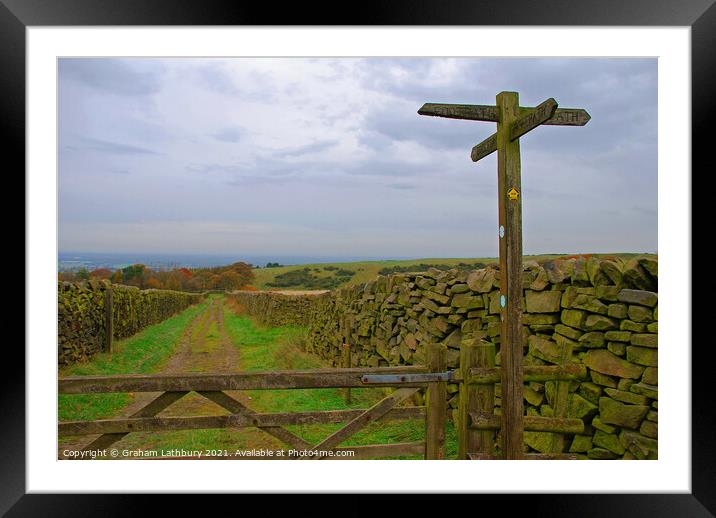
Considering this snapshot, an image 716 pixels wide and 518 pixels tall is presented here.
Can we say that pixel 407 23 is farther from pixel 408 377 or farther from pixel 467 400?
pixel 467 400

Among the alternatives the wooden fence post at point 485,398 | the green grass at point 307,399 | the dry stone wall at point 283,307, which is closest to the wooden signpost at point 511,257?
the wooden fence post at point 485,398

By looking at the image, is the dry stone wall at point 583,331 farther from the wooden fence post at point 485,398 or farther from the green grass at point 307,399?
the wooden fence post at point 485,398

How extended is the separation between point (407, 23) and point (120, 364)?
10242 millimetres

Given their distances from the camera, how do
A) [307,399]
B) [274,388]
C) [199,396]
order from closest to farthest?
[274,388], [307,399], [199,396]

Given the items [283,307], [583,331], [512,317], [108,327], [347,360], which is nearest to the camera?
[512,317]

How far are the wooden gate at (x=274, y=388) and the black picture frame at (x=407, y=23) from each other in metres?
0.36

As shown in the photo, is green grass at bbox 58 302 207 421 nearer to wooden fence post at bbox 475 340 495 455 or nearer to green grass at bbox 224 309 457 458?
green grass at bbox 224 309 457 458

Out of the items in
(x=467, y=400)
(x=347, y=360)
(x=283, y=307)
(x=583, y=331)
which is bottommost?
(x=347, y=360)

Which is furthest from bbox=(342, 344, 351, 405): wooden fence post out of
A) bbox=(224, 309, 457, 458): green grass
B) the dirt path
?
the dirt path

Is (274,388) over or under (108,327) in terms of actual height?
over

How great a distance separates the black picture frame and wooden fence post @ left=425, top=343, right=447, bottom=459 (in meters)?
0.64

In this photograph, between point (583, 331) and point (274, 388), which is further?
point (583, 331)

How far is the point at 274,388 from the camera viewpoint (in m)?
2.92

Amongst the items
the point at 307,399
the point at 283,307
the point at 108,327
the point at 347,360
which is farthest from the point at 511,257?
the point at 283,307
